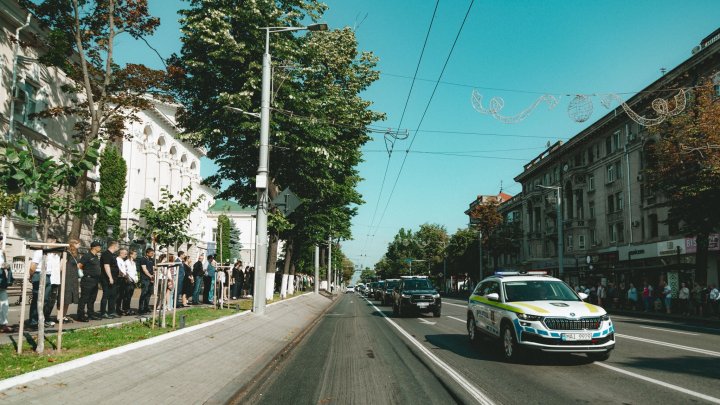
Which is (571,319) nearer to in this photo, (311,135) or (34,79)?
(311,135)

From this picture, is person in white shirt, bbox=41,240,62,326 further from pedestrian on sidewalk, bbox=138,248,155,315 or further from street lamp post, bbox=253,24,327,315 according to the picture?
street lamp post, bbox=253,24,327,315

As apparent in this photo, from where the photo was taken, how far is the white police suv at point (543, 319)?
30.5 ft

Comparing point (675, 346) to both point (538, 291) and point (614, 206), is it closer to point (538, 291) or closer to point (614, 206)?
point (538, 291)

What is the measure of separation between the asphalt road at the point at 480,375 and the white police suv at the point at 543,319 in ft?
1.18

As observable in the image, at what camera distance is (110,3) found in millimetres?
21281

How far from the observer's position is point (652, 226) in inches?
1522

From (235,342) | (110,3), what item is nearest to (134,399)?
(235,342)

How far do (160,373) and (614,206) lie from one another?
44.6 meters

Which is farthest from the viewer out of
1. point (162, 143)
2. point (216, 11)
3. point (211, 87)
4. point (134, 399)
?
point (162, 143)

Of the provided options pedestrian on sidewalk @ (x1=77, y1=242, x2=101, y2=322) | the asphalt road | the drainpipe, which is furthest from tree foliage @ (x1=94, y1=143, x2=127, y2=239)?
the asphalt road

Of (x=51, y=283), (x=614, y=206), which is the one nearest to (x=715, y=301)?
(x=614, y=206)

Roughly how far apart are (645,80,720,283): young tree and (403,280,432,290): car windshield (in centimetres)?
1282

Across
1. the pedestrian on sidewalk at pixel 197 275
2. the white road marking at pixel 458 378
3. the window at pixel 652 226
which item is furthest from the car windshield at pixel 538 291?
the window at pixel 652 226

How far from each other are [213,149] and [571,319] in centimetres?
1665
